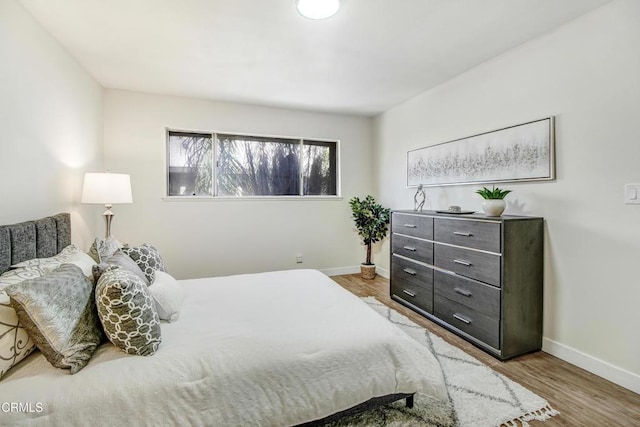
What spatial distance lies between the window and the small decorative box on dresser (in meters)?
2.12

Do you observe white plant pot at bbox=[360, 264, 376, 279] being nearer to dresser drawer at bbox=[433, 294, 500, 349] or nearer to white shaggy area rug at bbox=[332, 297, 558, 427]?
dresser drawer at bbox=[433, 294, 500, 349]

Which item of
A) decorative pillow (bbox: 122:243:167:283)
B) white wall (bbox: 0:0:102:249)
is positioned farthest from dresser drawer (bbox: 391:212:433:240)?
white wall (bbox: 0:0:102:249)

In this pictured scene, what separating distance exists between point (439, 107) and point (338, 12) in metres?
1.84

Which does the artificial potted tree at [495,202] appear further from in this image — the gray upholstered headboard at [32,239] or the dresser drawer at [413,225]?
the gray upholstered headboard at [32,239]

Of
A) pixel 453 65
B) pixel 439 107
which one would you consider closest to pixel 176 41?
pixel 453 65

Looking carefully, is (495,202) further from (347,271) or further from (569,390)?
(347,271)

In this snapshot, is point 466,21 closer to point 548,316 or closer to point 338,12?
point 338,12

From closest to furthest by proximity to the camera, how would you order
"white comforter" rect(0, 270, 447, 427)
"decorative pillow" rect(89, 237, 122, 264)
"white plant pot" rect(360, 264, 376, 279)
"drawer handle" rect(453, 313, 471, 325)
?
"white comforter" rect(0, 270, 447, 427), "decorative pillow" rect(89, 237, 122, 264), "drawer handle" rect(453, 313, 471, 325), "white plant pot" rect(360, 264, 376, 279)

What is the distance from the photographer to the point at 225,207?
13.1 feet

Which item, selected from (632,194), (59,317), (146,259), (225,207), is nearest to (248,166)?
(225,207)

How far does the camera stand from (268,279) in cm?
246

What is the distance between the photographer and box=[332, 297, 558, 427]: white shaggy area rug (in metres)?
1.57

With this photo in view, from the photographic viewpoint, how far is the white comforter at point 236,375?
110cm

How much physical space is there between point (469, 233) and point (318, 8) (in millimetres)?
2042
